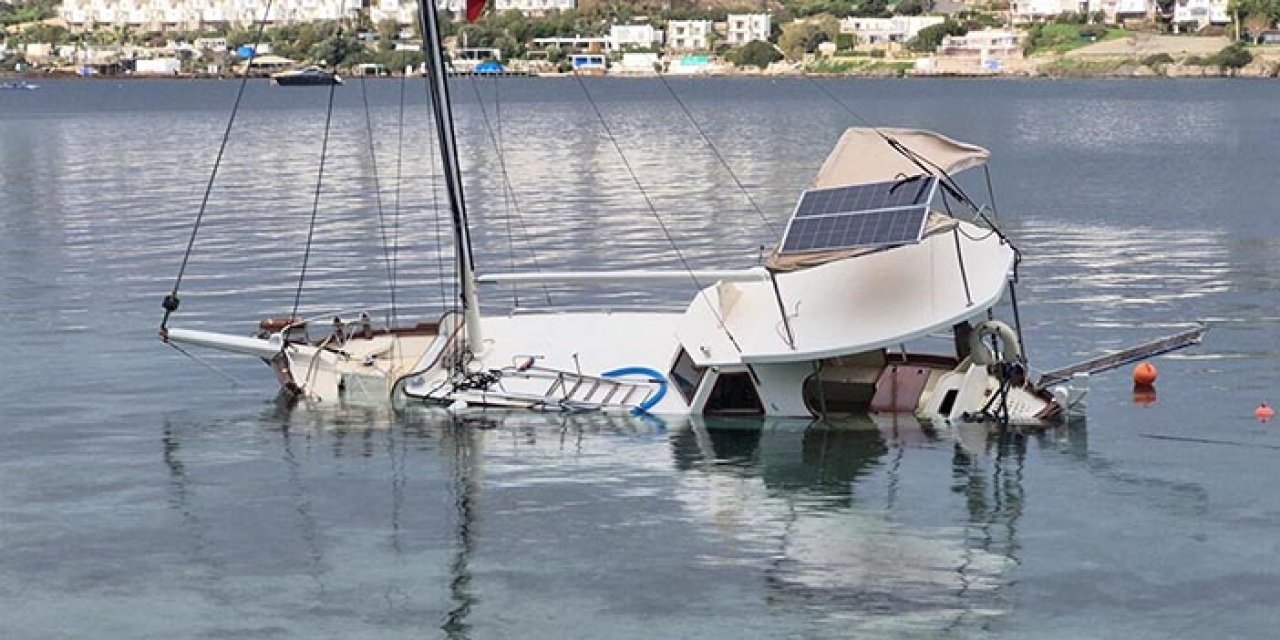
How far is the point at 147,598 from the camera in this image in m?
41.4

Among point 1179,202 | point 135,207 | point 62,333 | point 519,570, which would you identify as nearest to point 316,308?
point 62,333

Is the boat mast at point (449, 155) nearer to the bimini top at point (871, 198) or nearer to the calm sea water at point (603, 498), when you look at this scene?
the calm sea water at point (603, 498)

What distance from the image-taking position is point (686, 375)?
56.2m

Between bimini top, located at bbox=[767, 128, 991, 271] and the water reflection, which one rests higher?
bimini top, located at bbox=[767, 128, 991, 271]

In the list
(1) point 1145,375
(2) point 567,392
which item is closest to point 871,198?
(2) point 567,392

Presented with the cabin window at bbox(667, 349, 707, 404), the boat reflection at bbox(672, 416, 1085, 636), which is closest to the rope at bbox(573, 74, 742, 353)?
the cabin window at bbox(667, 349, 707, 404)

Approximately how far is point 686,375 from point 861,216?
5875 millimetres

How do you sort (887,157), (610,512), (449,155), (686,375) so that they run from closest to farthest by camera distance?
(610,512) < (686,375) < (449,155) < (887,157)

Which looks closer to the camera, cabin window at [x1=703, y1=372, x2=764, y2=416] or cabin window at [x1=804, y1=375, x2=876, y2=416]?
cabin window at [x1=804, y1=375, x2=876, y2=416]

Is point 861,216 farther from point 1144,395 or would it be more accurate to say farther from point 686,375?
point 1144,395

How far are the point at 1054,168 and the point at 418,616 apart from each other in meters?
113

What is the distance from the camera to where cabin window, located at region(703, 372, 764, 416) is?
55.6 metres

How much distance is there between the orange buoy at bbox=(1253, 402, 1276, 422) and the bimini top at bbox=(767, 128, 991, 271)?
30.2 ft

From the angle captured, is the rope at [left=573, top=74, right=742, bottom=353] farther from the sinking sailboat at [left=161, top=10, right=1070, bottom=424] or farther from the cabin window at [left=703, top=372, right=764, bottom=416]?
the cabin window at [left=703, top=372, right=764, bottom=416]
